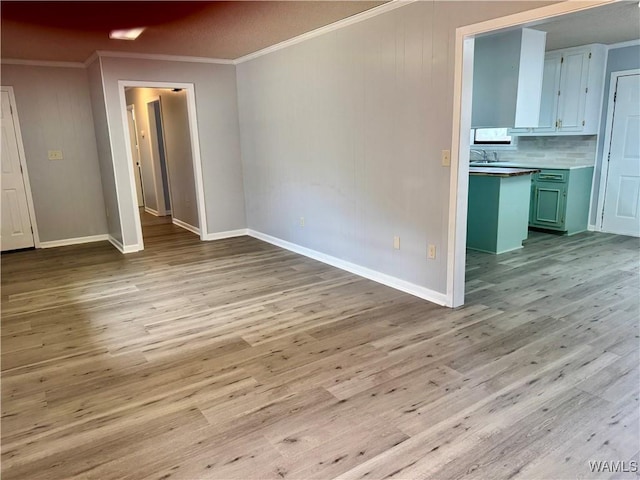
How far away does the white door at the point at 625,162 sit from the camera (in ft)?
18.5

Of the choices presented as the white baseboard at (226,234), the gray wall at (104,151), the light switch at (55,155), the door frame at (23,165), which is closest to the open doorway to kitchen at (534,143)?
the white baseboard at (226,234)

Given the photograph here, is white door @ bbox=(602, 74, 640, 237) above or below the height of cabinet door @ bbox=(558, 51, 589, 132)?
below

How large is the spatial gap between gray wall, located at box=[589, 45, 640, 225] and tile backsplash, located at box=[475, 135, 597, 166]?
9 centimetres

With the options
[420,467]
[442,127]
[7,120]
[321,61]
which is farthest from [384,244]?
[7,120]

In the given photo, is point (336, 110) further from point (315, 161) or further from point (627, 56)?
point (627, 56)

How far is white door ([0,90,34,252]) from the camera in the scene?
550 cm

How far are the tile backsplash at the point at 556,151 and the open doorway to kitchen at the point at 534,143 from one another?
0.04 ft

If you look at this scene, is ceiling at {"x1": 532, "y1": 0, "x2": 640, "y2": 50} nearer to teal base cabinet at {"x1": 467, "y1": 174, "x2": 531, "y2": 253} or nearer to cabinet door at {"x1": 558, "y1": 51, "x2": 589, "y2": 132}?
cabinet door at {"x1": 558, "y1": 51, "x2": 589, "y2": 132}

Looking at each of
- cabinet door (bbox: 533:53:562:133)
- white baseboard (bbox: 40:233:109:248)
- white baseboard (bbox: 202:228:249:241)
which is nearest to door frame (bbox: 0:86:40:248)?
white baseboard (bbox: 40:233:109:248)

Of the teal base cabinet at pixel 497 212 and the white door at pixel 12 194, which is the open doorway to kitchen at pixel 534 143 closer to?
the teal base cabinet at pixel 497 212

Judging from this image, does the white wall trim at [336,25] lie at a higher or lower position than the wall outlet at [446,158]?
higher

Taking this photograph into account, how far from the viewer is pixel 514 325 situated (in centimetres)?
322

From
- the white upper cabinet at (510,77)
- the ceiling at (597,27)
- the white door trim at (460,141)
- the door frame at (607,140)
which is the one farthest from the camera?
the door frame at (607,140)

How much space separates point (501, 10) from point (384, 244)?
2065mm
